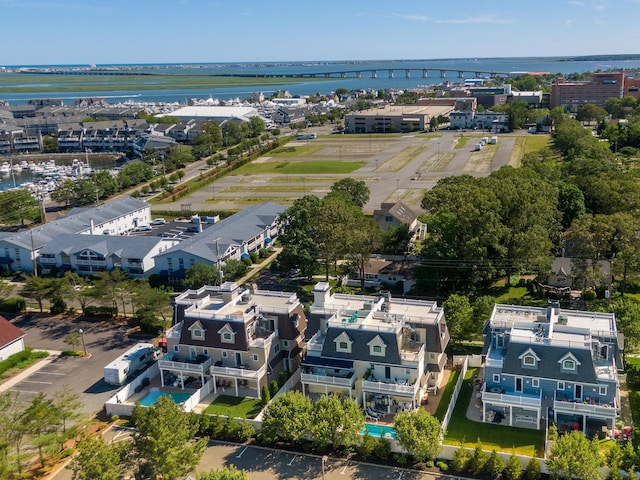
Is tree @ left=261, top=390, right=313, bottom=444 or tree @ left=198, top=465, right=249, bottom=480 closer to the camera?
tree @ left=198, top=465, right=249, bottom=480

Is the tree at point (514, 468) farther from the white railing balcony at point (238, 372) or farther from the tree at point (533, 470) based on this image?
the white railing balcony at point (238, 372)

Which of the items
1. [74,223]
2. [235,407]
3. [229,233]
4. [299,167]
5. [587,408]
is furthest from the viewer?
[299,167]

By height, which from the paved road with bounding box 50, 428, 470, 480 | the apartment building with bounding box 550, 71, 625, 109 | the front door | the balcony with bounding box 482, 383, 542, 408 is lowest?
the paved road with bounding box 50, 428, 470, 480

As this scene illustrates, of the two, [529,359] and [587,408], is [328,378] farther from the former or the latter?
[587,408]

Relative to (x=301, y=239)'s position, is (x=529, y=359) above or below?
below

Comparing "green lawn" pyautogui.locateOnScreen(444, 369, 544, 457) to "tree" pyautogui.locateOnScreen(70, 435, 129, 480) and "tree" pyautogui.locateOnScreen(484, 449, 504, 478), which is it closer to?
"tree" pyautogui.locateOnScreen(484, 449, 504, 478)

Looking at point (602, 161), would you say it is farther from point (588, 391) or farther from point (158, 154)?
point (158, 154)

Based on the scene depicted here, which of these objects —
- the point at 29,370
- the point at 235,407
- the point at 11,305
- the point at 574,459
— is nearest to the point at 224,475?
the point at 235,407

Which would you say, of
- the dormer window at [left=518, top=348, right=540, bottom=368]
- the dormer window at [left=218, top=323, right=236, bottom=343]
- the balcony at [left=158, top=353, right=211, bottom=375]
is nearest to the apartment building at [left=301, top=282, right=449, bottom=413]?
the dormer window at [left=218, top=323, right=236, bottom=343]
